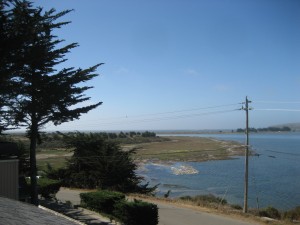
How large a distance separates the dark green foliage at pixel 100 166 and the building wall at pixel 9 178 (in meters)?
22.1

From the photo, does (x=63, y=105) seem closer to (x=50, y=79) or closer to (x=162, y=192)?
(x=50, y=79)

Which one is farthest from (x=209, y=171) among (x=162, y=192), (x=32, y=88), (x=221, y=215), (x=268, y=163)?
(x=32, y=88)

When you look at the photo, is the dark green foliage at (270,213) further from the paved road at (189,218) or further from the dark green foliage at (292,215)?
the paved road at (189,218)

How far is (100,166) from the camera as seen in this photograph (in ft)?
122

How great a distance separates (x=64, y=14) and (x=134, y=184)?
20.5 metres

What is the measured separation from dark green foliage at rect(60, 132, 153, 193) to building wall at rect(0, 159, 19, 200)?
2206cm

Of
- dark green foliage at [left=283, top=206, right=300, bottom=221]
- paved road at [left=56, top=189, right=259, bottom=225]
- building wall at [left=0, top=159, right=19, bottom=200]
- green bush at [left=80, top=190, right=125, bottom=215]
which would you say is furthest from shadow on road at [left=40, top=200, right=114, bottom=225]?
dark green foliage at [left=283, top=206, right=300, bottom=221]

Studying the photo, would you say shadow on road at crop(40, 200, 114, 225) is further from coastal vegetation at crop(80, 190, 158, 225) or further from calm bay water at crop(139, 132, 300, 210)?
calm bay water at crop(139, 132, 300, 210)

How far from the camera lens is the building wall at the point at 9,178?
1352 centimetres

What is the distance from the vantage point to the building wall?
1352cm

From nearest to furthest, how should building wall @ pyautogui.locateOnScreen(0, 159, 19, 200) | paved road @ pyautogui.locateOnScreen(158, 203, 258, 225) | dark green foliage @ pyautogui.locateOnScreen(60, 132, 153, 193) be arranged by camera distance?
1. building wall @ pyautogui.locateOnScreen(0, 159, 19, 200)
2. paved road @ pyautogui.locateOnScreen(158, 203, 258, 225)
3. dark green foliage @ pyautogui.locateOnScreen(60, 132, 153, 193)

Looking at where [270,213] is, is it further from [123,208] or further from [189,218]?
[123,208]

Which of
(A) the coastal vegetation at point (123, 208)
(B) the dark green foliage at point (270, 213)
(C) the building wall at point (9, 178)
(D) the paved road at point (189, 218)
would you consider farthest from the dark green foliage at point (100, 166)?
(C) the building wall at point (9, 178)

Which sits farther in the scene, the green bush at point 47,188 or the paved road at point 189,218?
the green bush at point 47,188
